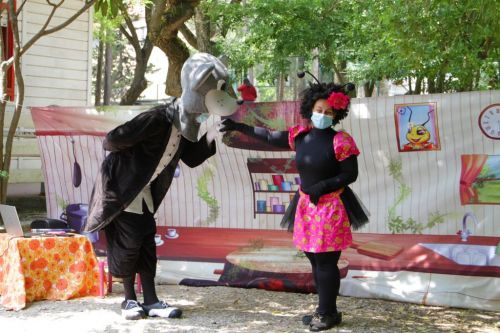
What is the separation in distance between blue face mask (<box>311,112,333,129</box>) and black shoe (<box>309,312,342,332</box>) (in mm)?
1300

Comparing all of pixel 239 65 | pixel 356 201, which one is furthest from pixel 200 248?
pixel 239 65

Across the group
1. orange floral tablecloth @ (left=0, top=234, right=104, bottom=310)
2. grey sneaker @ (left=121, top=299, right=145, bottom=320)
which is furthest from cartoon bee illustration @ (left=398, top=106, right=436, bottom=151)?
orange floral tablecloth @ (left=0, top=234, right=104, bottom=310)

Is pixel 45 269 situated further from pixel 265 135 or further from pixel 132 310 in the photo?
pixel 265 135

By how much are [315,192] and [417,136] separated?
4.40ft

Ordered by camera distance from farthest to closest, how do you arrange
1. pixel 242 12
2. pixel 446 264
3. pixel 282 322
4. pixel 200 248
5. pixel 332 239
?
pixel 242 12, pixel 200 248, pixel 446 264, pixel 282 322, pixel 332 239

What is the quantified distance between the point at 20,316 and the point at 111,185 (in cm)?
122

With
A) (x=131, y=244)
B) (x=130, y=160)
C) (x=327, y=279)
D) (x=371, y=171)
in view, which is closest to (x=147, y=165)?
(x=130, y=160)

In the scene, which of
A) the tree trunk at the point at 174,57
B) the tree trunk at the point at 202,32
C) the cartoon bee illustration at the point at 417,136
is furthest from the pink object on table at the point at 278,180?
the tree trunk at the point at 202,32

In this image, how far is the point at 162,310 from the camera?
5027 millimetres

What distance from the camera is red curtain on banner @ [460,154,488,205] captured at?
17.2 ft

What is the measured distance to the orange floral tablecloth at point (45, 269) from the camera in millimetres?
5391

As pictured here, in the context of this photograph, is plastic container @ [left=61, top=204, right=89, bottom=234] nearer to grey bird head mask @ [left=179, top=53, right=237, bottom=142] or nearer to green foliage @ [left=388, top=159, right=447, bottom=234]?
grey bird head mask @ [left=179, top=53, right=237, bottom=142]

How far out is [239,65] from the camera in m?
11.7

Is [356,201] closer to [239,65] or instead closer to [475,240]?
[475,240]
